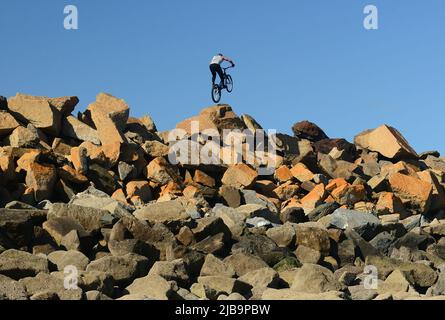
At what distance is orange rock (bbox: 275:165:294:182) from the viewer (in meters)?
26.7

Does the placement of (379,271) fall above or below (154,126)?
below

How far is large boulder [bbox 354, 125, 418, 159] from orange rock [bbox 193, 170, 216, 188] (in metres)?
8.69

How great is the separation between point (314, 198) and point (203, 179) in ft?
11.0

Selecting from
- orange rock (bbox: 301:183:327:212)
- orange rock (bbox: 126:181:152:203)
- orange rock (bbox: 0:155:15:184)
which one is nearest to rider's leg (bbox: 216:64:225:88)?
orange rock (bbox: 301:183:327:212)

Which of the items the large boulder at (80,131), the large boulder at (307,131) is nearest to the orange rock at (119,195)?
the large boulder at (80,131)

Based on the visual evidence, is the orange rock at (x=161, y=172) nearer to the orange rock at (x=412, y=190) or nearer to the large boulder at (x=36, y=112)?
the large boulder at (x=36, y=112)

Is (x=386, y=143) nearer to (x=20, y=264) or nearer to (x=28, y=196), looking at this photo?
(x=28, y=196)

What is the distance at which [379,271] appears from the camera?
18594 mm

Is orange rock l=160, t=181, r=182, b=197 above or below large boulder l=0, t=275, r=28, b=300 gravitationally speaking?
above

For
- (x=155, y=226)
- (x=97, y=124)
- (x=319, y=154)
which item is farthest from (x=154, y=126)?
(x=155, y=226)

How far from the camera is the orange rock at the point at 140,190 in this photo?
23547mm

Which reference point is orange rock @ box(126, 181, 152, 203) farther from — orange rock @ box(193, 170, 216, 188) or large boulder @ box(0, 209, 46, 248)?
large boulder @ box(0, 209, 46, 248)
